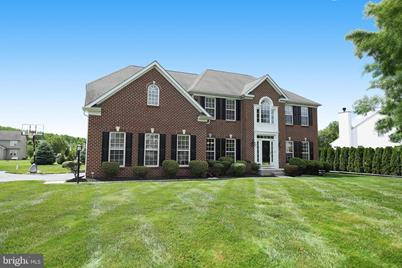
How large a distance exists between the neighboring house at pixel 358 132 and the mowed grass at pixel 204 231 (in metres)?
25.5

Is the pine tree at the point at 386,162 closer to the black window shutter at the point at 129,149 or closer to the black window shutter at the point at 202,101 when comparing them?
the black window shutter at the point at 202,101

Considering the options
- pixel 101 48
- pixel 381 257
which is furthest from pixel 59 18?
pixel 381 257

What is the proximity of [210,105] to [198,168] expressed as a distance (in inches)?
216

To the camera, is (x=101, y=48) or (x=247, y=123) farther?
(x=247, y=123)

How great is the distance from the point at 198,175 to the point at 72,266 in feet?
45.1

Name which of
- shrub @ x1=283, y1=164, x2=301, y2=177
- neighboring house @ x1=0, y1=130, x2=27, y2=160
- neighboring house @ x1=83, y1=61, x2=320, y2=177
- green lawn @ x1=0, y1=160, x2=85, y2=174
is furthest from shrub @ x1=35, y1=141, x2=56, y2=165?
neighboring house @ x1=0, y1=130, x2=27, y2=160

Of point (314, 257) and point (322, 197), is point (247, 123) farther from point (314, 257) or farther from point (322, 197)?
point (314, 257)

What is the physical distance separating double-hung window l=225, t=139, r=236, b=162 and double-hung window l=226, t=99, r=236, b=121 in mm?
1727

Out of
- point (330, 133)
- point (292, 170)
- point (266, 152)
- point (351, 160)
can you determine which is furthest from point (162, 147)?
point (330, 133)

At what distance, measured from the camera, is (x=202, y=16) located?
1207 cm

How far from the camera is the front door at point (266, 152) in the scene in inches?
860

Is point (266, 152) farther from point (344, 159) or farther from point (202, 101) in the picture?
point (344, 159)

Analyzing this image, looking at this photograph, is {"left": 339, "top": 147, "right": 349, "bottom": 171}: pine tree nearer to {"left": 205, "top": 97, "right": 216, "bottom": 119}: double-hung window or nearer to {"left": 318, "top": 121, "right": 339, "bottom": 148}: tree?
{"left": 205, "top": 97, "right": 216, "bottom": 119}: double-hung window

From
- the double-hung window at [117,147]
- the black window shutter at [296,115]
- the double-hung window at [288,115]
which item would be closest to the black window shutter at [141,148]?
the double-hung window at [117,147]
